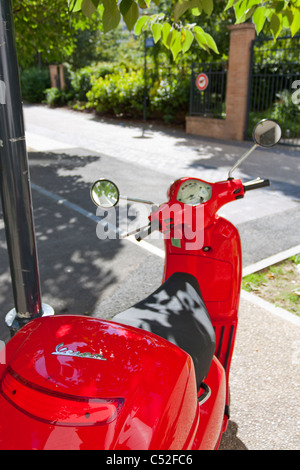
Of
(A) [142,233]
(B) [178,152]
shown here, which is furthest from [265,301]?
(B) [178,152]

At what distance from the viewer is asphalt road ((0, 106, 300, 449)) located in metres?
4.07

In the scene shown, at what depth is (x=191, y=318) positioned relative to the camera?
1.74 m

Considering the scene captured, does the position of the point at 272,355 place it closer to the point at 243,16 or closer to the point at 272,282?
the point at 272,282

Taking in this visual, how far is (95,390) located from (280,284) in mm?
3274

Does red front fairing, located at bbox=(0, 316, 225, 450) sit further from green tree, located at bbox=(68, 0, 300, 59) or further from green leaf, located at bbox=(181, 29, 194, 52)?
green leaf, located at bbox=(181, 29, 194, 52)

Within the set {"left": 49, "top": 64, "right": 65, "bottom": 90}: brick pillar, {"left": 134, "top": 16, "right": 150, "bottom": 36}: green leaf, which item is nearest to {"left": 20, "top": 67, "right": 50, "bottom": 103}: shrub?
{"left": 49, "top": 64, "right": 65, "bottom": 90}: brick pillar

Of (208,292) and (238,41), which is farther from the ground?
(238,41)

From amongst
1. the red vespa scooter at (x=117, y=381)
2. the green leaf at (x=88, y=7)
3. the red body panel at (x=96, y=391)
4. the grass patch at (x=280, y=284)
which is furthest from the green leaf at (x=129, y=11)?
the grass patch at (x=280, y=284)

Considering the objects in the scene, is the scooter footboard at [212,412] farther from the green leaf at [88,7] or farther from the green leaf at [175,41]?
the green leaf at [175,41]

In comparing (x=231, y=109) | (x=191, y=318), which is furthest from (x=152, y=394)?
(x=231, y=109)

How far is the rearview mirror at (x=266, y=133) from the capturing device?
2287 millimetres

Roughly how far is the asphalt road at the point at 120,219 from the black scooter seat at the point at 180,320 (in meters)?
1.00

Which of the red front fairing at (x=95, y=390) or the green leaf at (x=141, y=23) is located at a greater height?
the green leaf at (x=141, y=23)
